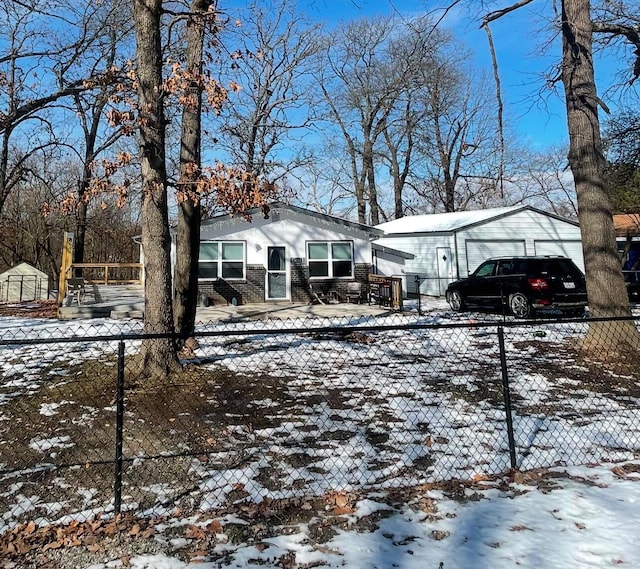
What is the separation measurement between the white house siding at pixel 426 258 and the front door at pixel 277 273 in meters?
6.72

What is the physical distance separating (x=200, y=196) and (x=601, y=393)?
A: 6080mm

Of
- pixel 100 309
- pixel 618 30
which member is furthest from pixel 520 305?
pixel 100 309

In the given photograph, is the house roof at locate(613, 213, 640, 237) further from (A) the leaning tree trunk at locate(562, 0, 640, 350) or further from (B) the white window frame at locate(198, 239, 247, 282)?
(B) the white window frame at locate(198, 239, 247, 282)

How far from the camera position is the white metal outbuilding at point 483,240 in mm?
20953

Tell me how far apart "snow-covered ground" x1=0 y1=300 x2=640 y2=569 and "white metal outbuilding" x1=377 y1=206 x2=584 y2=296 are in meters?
13.0

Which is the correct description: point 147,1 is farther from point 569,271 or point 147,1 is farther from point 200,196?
point 569,271

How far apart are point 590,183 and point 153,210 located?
7377 mm

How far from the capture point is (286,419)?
17.0 ft

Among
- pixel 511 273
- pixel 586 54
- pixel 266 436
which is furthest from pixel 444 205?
pixel 266 436

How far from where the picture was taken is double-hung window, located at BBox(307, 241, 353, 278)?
17.4m

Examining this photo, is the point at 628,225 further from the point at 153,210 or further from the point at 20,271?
the point at 20,271

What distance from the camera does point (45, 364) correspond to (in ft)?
24.8

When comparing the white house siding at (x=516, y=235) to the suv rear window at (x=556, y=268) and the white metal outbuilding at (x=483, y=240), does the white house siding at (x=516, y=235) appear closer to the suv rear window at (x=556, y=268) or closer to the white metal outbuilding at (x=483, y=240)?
the white metal outbuilding at (x=483, y=240)

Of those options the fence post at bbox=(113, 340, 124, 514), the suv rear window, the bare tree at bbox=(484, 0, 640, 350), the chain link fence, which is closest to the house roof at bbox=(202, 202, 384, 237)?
the suv rear window
